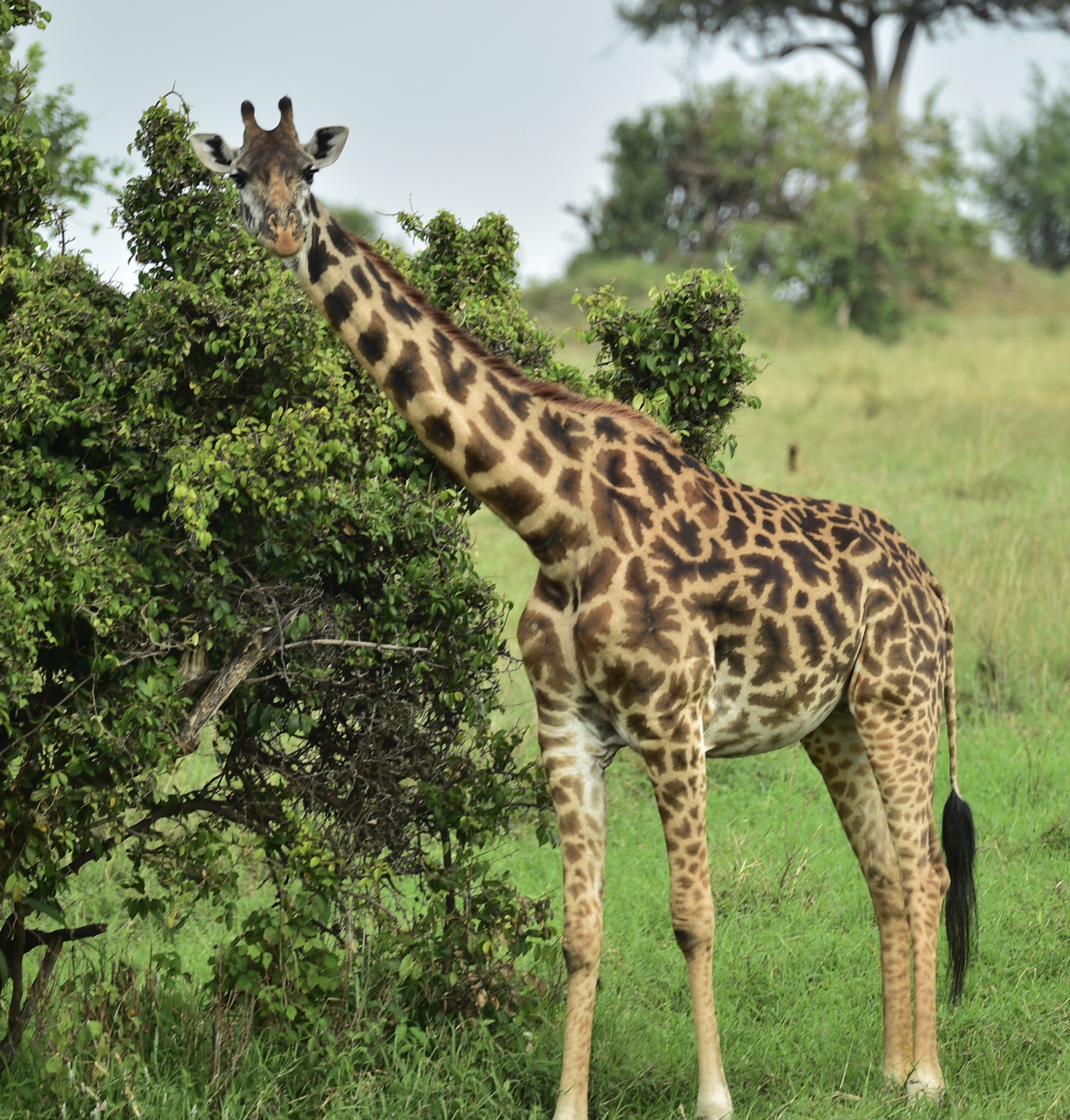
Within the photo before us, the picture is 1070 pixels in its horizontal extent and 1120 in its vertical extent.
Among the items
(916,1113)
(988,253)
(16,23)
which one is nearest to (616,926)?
(916,1113)

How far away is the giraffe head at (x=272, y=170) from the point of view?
4312 millimetres

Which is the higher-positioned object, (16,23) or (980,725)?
(16,23)

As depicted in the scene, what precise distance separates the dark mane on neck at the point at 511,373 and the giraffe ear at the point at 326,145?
287mm

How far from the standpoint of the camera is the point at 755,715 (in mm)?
4992

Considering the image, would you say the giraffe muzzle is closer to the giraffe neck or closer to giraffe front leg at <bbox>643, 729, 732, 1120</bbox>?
the giraffe neck

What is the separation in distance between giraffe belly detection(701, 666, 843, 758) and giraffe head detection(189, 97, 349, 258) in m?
2.13

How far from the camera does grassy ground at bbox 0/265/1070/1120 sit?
486 centimetres

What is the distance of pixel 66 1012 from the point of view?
15.6ft

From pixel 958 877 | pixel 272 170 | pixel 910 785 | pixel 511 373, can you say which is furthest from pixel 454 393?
pixel 958 877

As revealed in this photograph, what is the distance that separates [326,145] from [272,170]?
0.77 feet

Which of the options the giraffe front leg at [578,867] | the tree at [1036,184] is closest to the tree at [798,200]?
the tree at [1036,184]

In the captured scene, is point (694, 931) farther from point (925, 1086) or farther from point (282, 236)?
point (282, 236)

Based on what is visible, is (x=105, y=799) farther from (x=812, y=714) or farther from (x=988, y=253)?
(x=988, y=253)

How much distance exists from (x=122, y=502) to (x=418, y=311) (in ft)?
4.39
